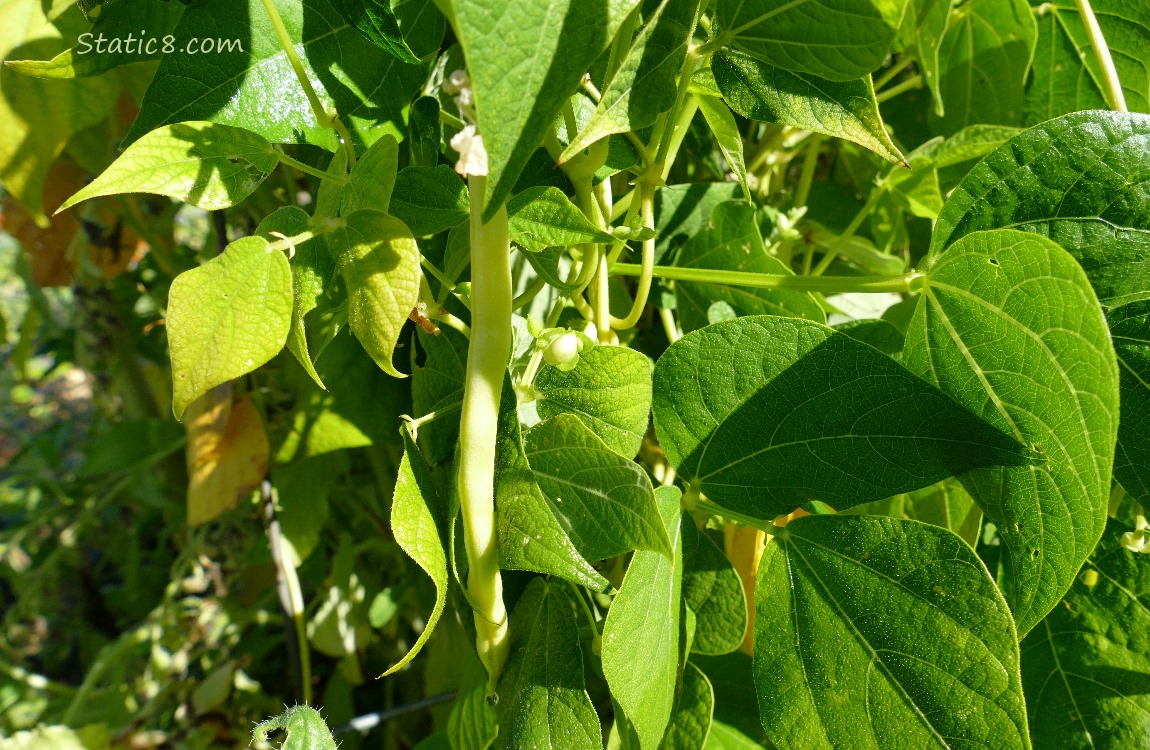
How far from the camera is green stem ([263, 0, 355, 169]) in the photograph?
0.31 meters

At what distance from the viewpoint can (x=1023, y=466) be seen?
30 cm

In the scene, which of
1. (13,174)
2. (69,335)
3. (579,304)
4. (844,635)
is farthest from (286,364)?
(69,335)

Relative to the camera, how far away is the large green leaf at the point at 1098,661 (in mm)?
385

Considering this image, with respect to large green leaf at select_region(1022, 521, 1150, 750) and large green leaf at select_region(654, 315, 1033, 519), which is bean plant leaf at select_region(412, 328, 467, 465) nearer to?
large green leaf at select_region(654, 315, 1033, 519)

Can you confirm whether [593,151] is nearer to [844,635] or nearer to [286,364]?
[844,635]

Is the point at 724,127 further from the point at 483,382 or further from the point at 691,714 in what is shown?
the point at 691,714

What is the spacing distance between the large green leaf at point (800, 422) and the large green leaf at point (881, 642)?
24mm

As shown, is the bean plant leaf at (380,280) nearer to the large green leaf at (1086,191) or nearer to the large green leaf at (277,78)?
the large green leaf at (277,78)

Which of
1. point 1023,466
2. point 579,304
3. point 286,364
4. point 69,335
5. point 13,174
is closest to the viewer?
point 1023,466

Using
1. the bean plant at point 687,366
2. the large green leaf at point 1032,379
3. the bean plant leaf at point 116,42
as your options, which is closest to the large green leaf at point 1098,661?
the bean plant at point 687,366

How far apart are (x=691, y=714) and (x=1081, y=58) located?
50 cm

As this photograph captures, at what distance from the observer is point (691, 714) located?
1.29 ft

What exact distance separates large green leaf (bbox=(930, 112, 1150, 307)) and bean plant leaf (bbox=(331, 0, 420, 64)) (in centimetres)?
25

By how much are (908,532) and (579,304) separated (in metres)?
0.19
